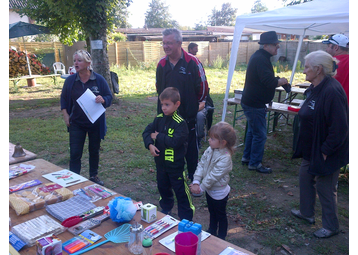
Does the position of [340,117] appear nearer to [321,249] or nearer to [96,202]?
[321,249]

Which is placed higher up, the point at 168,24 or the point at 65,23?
the point at 168,24

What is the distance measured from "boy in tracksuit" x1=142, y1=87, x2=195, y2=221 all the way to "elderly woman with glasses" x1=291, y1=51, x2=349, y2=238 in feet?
4.35

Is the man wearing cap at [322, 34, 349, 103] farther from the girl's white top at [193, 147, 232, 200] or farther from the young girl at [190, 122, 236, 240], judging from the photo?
the girl's white top at [193, 147, 232, 200]

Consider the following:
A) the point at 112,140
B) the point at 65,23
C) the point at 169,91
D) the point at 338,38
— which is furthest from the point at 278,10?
the point at 65,23

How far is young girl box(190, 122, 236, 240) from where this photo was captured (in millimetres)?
2359

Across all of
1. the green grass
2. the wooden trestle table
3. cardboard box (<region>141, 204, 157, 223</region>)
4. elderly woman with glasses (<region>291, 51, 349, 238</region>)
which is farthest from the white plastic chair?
cardboard box (<region>141, 204, 157, 223</region>)

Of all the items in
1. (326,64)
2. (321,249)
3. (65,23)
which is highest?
(65,23)

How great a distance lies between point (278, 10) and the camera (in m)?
4.71

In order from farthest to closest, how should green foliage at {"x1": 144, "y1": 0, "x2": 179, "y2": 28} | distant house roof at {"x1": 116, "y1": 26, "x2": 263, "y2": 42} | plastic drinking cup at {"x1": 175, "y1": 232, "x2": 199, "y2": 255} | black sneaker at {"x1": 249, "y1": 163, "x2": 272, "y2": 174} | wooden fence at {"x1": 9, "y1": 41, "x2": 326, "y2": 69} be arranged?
1. green foliage at {"x1": 144, "y1": 0, "x2": 179, "y2": 28}
2. distant house roof at {"x1": 116, "y1": 26, "x2": 263, "y2": 42}
3. wooden fence at {"x1": 9, "y1": 41, "x2": 326, "y2": 69}
4. black sneaker at {"x1": 249, "y1": 163, "x2": 272, "y2": 174}
5. plastic drinking cup at {"x1": 175, "y1": 232, "x2": 199, "y2": 255}

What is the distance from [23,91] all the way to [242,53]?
15900 mm

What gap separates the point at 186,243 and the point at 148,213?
47cm

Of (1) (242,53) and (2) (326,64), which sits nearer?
(2) (326,64)

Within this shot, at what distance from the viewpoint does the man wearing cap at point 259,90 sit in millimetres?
4105

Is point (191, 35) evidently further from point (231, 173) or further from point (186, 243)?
point (186, 243)
